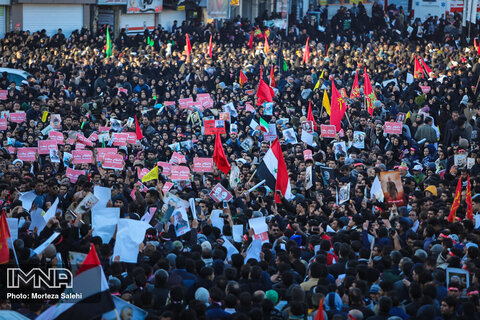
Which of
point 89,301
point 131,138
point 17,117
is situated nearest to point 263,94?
point 131,138

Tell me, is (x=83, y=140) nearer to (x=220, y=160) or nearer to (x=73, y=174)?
(x=73, y=174)

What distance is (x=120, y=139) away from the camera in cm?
1500

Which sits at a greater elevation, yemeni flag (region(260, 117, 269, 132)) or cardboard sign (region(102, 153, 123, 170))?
yemeni flag (region(260, 117, 269, 132))

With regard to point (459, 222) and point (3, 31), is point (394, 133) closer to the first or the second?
point (459, 222)

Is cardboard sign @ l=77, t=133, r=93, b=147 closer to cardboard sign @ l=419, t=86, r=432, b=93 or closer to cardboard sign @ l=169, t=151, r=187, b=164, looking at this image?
cardboard sign @ l=169, t=151, r=187, b=164

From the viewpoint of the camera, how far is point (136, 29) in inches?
1409

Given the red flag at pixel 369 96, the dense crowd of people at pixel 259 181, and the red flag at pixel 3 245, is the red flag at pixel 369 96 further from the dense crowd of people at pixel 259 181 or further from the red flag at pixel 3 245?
the red flag at pixel 3 245

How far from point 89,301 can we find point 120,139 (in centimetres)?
826

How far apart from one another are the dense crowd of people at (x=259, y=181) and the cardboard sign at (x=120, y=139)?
0.27 m

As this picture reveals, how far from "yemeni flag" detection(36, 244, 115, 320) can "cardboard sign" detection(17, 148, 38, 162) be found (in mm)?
7035

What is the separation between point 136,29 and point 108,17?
1451 millimetres

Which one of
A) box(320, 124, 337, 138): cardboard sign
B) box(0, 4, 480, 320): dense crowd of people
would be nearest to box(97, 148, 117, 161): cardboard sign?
box(0, 4, 480, 320): dense crowd of people

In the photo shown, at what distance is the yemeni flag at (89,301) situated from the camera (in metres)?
6.80

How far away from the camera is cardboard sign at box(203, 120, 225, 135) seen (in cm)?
1633
